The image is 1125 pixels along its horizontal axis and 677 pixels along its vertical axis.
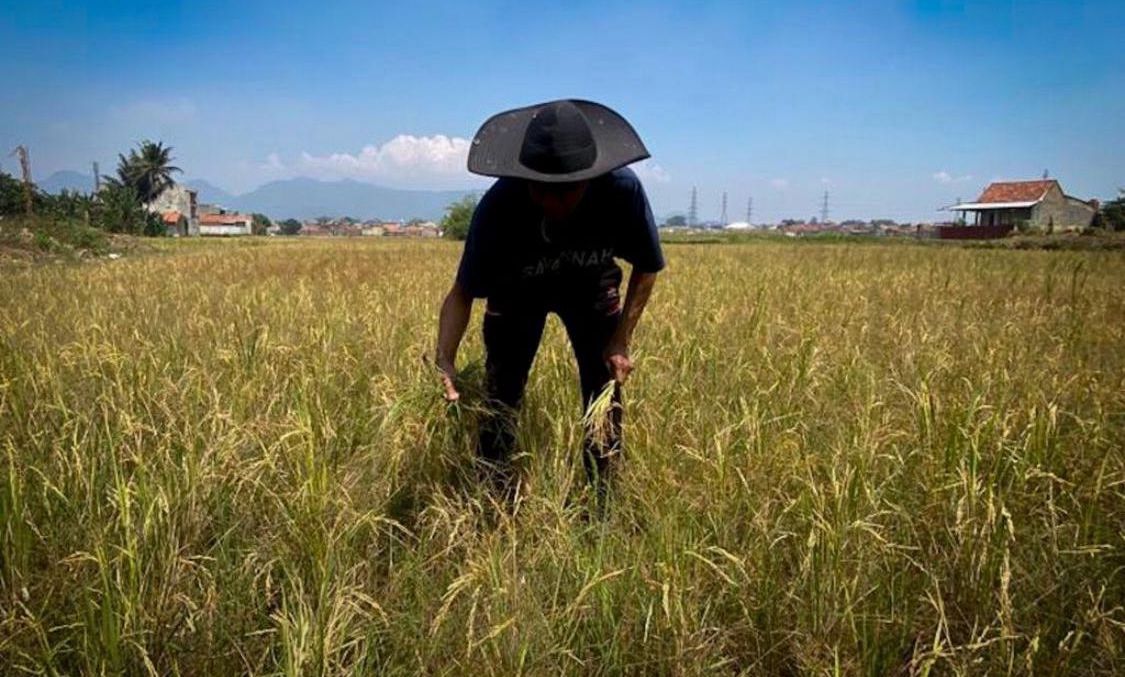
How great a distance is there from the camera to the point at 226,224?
80750 millimetres

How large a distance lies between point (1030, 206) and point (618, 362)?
2069 inches

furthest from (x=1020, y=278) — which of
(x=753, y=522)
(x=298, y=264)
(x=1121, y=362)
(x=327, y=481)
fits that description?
(x=298, y=264)

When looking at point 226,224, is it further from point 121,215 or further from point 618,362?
point 618,362

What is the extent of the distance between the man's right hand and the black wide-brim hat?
70 centimetres

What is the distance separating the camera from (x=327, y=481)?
5.51 ft

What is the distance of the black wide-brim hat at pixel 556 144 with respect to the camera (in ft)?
5.82

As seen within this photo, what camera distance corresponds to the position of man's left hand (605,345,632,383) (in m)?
2.27

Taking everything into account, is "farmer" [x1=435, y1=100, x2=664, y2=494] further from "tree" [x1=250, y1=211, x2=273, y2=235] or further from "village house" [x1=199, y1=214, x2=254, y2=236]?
"tree" [x1=250, y1=211, x2=273, y2=235]

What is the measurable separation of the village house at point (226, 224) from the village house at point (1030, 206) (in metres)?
80.2

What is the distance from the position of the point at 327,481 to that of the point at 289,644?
53 cm

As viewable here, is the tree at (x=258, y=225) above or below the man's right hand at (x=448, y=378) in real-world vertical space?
above

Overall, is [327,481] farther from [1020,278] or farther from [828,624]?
[1020,278]

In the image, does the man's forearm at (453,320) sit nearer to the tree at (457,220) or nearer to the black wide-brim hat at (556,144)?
the black wide-brim hat at (556,144)

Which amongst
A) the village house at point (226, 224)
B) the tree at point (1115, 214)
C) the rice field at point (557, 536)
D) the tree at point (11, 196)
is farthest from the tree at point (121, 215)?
the tree at point (1115, 214)
